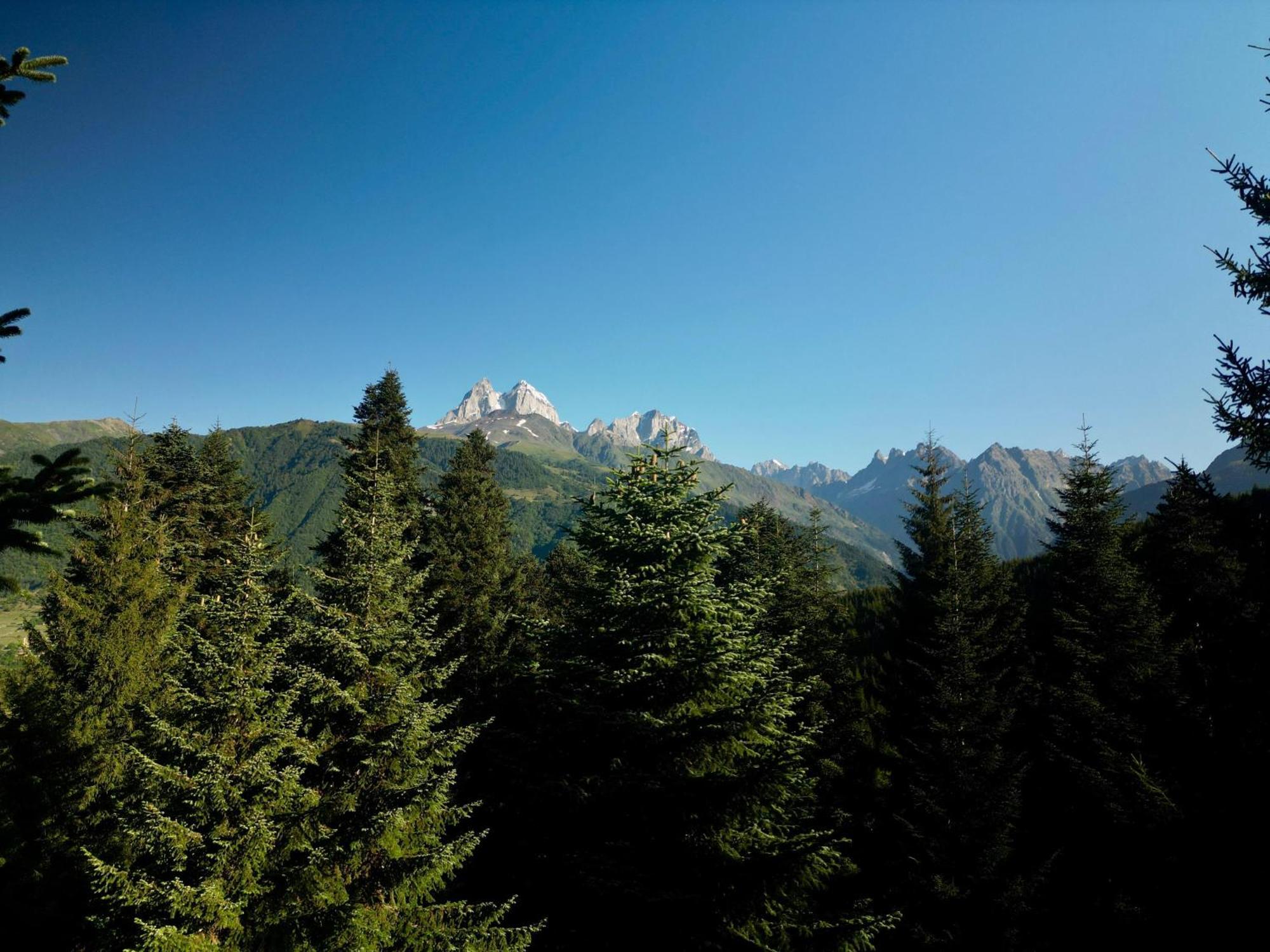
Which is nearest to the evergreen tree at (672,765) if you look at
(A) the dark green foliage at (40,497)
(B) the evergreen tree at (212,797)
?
(B) the evergreen tree at (212,797)

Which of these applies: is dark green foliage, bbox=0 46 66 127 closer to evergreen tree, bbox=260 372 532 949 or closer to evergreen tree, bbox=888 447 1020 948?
evergreen tree, bbox=260 372 532 949

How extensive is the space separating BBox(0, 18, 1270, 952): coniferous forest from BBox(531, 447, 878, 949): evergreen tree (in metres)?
0.06

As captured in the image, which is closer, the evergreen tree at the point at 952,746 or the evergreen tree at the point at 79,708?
the evergreen tree at the point at 79,708

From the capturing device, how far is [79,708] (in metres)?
14.0

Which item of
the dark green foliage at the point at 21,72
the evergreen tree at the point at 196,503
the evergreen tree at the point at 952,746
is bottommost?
the evergreen tree at the point at 952,746

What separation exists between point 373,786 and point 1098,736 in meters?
20.7

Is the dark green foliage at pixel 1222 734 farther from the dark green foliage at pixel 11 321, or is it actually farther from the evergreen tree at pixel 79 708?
the evergreen tree at pixel 79 708

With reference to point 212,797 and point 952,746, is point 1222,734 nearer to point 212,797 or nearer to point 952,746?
point 952,746

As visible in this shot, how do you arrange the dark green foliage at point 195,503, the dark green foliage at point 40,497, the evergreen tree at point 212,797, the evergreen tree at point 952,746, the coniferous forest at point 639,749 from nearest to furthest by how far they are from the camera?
the dark green foliage at point 40,497 < the evergreen tree at point 212,797 < the coniferous forest at point 639,749 < the evergreen tree at point 952,746 < the dark green foliage at point 195,503

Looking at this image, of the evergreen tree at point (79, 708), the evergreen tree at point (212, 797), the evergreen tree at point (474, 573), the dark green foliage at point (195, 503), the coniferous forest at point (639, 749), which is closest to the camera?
the evergreen tree at point (212, 797)

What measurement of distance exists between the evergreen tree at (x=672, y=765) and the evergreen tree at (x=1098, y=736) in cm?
1036

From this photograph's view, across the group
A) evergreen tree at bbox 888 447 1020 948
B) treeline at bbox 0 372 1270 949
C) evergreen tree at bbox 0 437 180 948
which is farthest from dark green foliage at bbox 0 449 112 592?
evergreen tree at bbox 888 447 1020 948

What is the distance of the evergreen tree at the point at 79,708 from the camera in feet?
39.4

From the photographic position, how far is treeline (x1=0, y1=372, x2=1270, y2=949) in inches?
309
